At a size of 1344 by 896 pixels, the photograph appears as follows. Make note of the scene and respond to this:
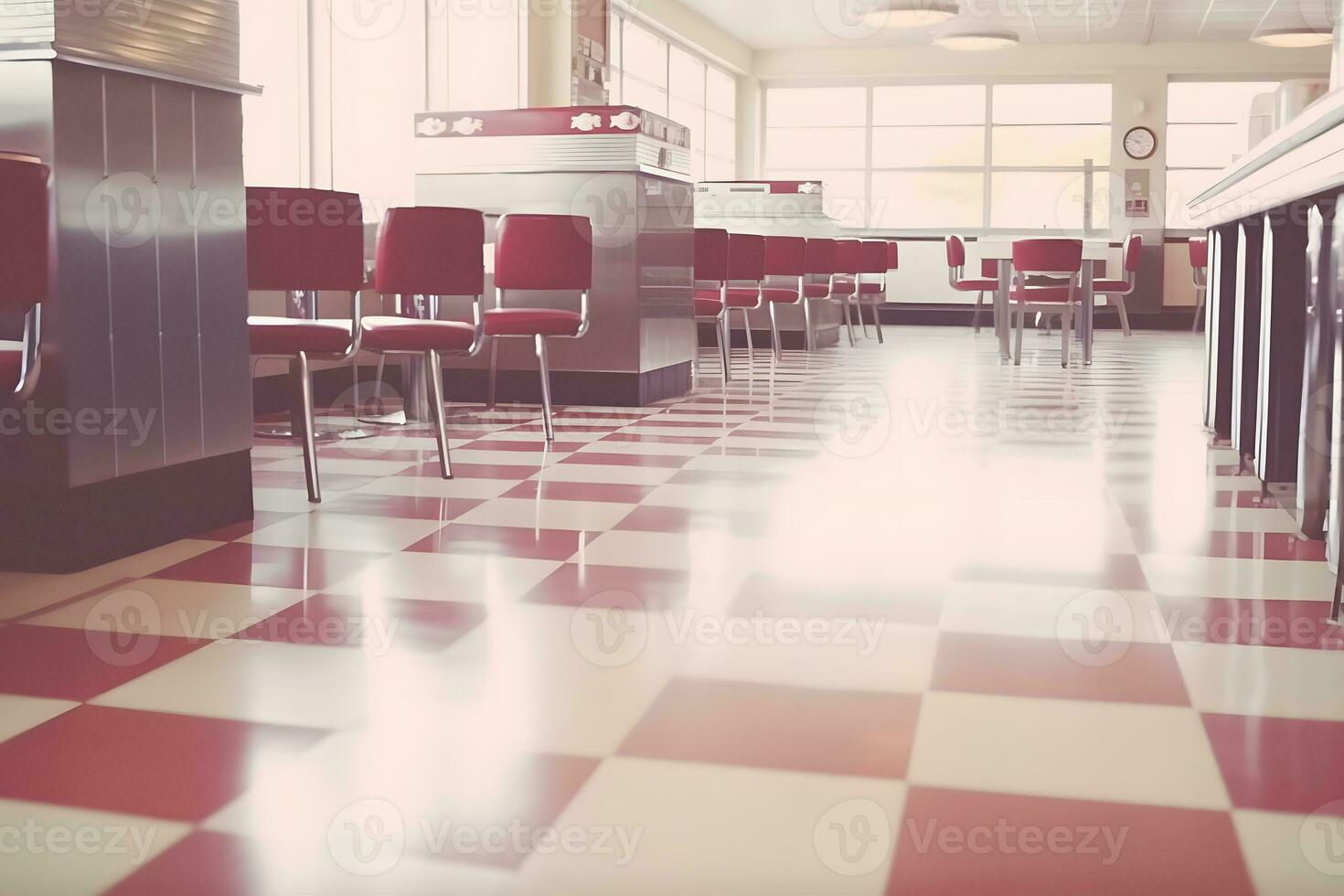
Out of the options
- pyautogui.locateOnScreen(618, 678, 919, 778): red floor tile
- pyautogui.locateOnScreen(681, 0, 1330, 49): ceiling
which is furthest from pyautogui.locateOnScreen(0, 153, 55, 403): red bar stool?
pyautogui.locateOnScreen(681, 0, 1330, 49): ceiling

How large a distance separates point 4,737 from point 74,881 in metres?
0.47

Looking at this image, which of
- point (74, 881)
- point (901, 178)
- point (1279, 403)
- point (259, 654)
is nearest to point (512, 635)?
point (259, 654)

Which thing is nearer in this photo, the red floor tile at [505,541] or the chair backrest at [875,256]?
the red floor tile at [505,541]

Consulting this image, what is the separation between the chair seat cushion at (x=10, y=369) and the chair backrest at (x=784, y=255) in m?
6.83

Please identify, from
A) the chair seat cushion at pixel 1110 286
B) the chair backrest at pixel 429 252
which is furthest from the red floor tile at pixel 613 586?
the chair seat cushion at pixel 1110 286

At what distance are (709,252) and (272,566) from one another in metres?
4.61

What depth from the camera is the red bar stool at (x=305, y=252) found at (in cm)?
349

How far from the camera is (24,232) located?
197 centimetres

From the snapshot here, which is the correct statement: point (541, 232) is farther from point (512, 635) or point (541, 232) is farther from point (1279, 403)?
point (512, 635)

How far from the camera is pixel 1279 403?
3260 mm

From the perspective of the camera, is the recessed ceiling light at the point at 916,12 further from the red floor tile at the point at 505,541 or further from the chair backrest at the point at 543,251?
the red floor tile at the point at 505,541

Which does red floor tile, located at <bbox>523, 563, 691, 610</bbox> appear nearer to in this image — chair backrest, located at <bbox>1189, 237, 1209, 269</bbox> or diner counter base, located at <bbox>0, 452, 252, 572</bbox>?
diner counter base, located at <bbox>0, 452, 252, 572</bbox>

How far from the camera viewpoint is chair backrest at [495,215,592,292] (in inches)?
191

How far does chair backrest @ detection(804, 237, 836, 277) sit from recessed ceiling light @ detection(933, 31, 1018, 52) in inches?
116
